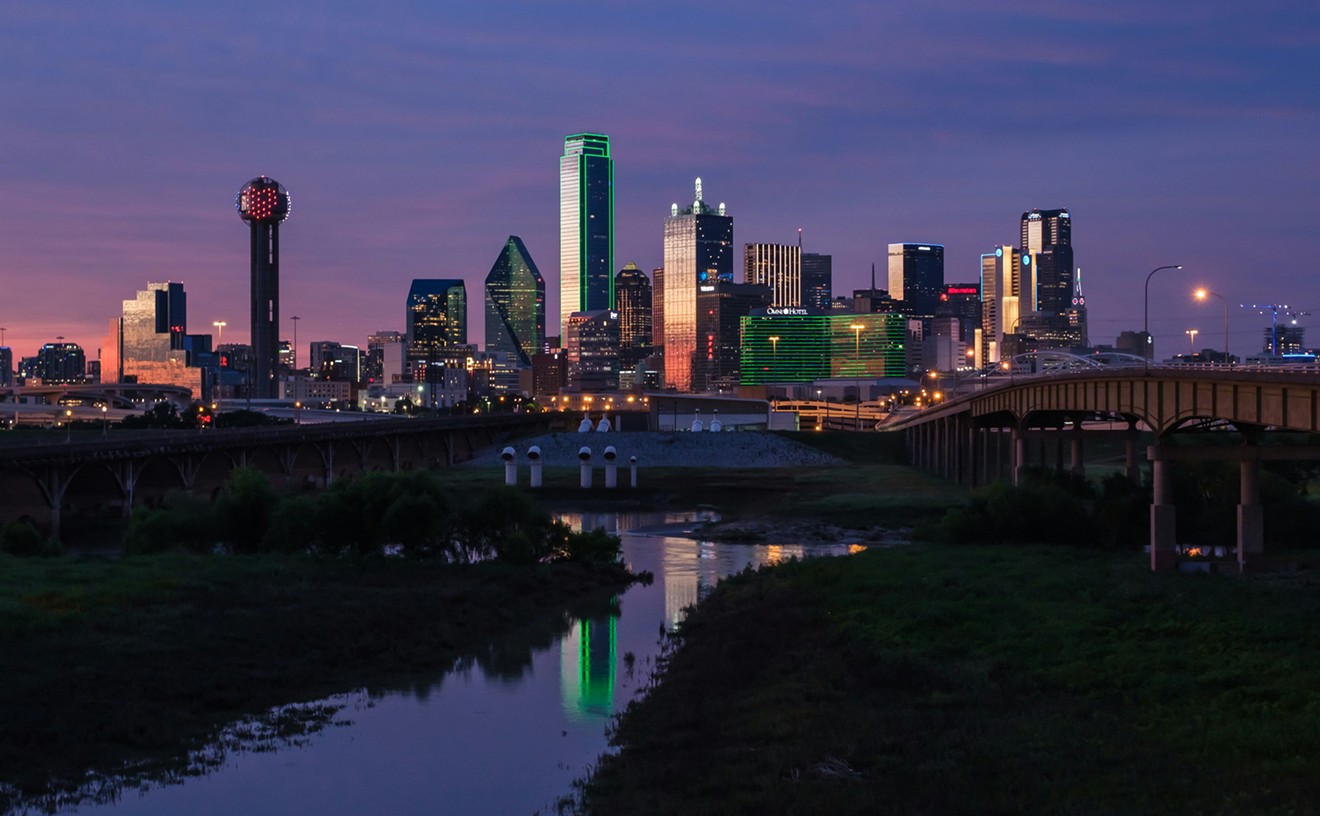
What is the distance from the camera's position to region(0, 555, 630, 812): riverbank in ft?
115

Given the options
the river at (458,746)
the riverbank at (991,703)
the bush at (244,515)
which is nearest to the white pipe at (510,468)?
the bush at (244,515)

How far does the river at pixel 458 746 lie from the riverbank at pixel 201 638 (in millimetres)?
1515

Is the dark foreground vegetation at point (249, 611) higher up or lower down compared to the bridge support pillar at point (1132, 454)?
lower down

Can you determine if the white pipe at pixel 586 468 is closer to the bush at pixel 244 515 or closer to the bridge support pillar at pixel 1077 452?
the bridge support pillar at pixel 1077 452

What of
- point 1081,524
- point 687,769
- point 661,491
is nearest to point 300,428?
point 661,491

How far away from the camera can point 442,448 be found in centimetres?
17300

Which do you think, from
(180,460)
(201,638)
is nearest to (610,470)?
(180,460)

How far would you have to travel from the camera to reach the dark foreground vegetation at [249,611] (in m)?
35.8

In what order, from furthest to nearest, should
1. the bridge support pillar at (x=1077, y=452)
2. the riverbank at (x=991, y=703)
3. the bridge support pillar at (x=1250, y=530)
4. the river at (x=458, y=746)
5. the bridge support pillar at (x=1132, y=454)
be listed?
1. the bridge support pillar at (x=1077, y=452)
2. the bridge support pillar at (x=1132, y=454)
3. the bridge support pillar at (x=1250, y=530)
4. the river at (x=458, y=746)
5. the riverbank at (x=991, y=703)

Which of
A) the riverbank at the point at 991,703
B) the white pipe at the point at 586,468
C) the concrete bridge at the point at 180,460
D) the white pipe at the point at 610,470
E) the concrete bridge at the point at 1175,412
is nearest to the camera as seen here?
the riverbank at the point at 991,703

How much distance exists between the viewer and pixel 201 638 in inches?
1802

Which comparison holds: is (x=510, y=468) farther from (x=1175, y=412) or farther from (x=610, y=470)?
(x=1175, y=412)

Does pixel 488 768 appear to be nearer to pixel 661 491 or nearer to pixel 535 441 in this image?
pixel 661 491

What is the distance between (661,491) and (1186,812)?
102 metres
